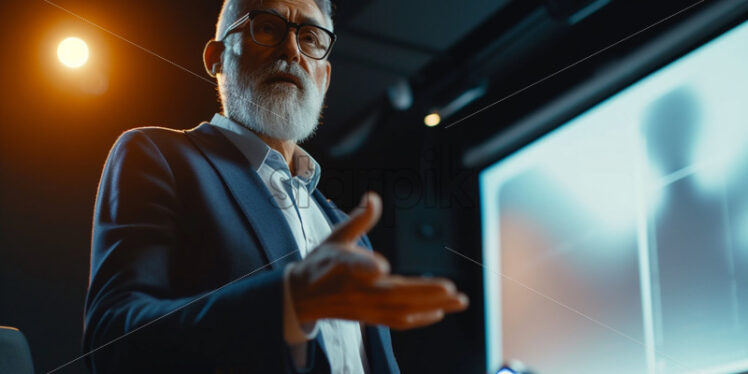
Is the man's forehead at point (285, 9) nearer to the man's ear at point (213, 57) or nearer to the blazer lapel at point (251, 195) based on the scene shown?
the man's ear at point (213, 57)

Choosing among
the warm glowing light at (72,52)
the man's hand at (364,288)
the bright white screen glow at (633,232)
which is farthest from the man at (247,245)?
the bright white screen glow at (633,232)

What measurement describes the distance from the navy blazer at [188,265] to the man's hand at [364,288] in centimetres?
4

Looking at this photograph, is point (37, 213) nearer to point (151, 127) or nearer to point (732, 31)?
point (151, 127)

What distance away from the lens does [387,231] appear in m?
0.73

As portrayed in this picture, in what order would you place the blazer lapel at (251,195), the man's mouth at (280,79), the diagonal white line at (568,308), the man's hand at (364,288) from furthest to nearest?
the diagonal white line at (568,308)
the man's mouth at (280,79)
the blazer lapel at (251,195)
the man's hand at (364,288)

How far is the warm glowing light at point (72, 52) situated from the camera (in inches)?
28.5

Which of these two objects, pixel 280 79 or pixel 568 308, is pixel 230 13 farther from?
pixel 568 308

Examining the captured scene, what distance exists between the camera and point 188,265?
0.54 metres

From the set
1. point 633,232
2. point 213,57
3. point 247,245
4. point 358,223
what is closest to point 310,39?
point 213,57

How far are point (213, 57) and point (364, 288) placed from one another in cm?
46

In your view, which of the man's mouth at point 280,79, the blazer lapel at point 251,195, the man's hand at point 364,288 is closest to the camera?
the man's hand at point 364,288

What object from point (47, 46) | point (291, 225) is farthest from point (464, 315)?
point (47, 46)

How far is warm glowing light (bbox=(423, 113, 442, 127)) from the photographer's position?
834 millimetres

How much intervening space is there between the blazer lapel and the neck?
0.04 m
